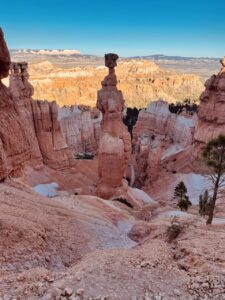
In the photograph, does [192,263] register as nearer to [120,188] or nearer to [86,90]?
[120,188]

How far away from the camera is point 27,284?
725 centimetres

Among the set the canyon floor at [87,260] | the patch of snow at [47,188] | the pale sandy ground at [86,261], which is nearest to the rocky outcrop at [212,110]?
the patch of snow at [47,188]

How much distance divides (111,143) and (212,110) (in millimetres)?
14356

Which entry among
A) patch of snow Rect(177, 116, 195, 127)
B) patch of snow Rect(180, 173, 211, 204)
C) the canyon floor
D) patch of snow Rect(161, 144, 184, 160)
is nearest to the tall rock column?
patch of snow Rect(180, 173, 211, 204)

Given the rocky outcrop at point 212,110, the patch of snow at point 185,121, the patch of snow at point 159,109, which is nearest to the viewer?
the rocky outcrop at point 212,110

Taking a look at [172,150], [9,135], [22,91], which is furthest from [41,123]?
[9,135]

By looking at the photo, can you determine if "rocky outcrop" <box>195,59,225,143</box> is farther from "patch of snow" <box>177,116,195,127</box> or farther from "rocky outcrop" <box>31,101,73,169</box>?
"rocky outcrop" <box>31,101,73,169</box>

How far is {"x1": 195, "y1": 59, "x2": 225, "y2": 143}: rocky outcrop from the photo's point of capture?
1593 inches

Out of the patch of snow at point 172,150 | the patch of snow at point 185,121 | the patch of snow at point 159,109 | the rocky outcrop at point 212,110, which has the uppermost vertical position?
the rocky outcrop at point 212,110

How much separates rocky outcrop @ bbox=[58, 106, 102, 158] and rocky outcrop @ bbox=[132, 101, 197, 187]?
7.61 meters

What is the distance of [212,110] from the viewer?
136 feet

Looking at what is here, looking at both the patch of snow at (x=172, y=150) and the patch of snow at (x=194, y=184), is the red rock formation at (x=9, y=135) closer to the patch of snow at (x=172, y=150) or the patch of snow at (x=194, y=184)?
the patch of snow at (x=194, y=184)

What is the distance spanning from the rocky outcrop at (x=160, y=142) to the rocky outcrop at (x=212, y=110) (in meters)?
4.89

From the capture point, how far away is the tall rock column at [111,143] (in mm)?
34312
